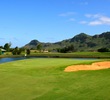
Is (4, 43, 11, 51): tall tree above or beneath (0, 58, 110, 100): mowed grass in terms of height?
above

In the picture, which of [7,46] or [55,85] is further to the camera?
[7,46]

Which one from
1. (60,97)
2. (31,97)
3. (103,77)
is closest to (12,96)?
(31,97)

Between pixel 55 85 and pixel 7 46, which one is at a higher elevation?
pixel 7 46

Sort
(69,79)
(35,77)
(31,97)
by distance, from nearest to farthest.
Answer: (31,97)
(69,79)
(35,77)

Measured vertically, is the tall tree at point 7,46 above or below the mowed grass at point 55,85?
above

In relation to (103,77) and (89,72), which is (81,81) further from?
(89,72)

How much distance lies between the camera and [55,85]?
18.2 meters

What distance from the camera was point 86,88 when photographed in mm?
16797

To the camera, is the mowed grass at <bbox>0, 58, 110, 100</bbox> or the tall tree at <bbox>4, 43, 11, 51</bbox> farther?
the tall tree at <bbox>4, 43, 11, 51</bbox>

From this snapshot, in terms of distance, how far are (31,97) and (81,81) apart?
479cm

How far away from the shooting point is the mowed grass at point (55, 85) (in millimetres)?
15414

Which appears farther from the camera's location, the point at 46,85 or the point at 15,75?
the point at 15,75

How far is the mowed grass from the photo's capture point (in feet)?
50.6

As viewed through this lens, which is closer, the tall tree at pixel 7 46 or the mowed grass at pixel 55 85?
the mowed grass at pixel 55 85
